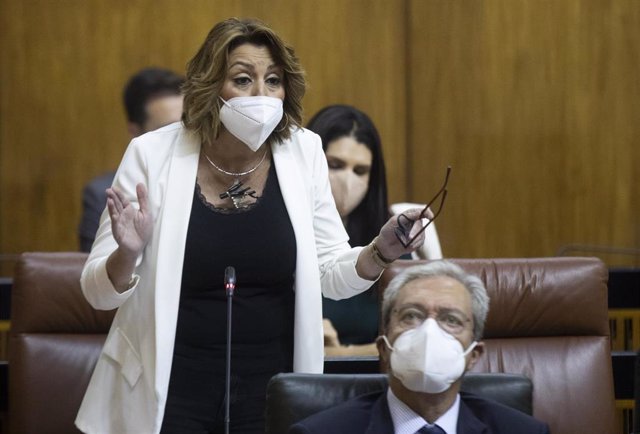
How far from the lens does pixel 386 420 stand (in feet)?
7.40

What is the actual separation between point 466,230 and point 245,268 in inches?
130

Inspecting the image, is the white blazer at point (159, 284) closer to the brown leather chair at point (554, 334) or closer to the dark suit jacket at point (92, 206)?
the brown leather chair at point (554, 334)

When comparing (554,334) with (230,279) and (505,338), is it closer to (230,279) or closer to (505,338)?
(505,338)

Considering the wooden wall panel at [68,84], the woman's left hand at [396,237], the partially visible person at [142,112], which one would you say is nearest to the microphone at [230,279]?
the woman's left hand at [396,237]

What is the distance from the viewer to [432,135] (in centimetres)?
582

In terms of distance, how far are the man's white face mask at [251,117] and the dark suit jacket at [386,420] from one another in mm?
652

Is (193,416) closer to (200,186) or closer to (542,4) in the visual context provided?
(200,186)

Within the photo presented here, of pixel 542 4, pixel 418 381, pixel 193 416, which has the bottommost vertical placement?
pixel 193 416

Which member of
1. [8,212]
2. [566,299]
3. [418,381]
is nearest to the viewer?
[418,381]

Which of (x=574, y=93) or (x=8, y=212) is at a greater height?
(x=574, y=93)

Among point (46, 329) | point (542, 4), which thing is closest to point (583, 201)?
point (542, 4)

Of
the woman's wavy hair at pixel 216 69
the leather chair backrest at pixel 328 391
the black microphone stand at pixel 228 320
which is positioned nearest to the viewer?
the leather chair backrest at pixel 328 391

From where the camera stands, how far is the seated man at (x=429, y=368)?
220cm

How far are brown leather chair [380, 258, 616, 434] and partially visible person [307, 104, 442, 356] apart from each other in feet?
2.24
